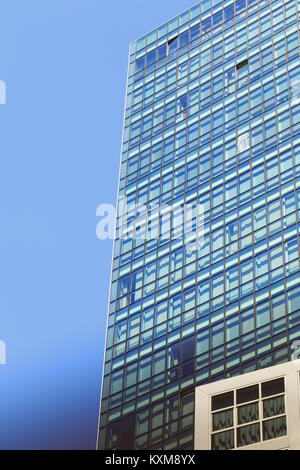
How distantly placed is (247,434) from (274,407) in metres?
2.84

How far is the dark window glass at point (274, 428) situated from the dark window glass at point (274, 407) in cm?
44

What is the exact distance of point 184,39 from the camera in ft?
365

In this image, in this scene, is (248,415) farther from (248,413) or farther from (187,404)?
(187,404)

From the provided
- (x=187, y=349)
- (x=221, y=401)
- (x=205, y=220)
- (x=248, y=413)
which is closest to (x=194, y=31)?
(x=205, y=220)

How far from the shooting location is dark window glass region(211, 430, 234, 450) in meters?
53.4

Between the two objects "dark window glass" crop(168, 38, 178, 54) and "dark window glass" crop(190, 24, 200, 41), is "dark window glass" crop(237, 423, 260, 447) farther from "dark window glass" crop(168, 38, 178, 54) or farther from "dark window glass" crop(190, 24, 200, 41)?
"dark window glass" crop(168, 38, 178, 54)

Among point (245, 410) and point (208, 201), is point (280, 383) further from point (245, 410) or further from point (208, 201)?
point (208, 201)

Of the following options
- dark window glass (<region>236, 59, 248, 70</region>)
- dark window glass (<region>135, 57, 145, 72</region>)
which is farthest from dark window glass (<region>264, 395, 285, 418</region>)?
dark window glass (<region>135, 57, 145, 72</region>)

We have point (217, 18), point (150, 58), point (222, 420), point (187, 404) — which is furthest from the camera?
point (150, 58)

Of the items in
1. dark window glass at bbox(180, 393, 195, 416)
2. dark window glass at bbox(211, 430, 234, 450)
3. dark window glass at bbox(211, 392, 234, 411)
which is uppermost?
dark window glass at bbox(180, 393, 195, 416)

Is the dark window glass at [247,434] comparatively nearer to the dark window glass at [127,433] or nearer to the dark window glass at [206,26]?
the dark window glass at [127,433]

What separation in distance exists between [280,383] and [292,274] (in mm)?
21269

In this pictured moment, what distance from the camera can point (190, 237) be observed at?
8569 cm
